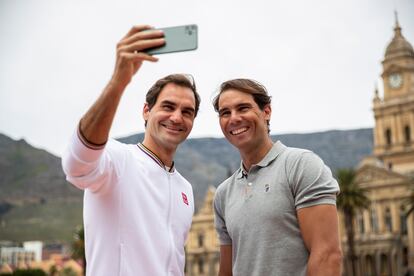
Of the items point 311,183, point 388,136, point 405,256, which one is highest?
point 388,136

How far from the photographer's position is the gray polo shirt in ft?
14.3

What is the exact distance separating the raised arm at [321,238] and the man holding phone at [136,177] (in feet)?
3.26

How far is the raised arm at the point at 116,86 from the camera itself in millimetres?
3387

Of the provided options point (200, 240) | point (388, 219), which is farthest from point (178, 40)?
point (200, 240)

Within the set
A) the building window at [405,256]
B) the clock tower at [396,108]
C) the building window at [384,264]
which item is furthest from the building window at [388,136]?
the building window at [384,264]

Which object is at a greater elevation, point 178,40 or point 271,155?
point 178,40

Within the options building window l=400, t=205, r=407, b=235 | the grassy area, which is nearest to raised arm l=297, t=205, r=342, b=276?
building window l=400, t=205, r=407, b=235

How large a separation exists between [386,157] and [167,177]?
6882 cm

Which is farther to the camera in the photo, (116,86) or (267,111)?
(267,111)

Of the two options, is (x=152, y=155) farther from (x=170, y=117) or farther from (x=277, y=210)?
A: (x=277, y=210)

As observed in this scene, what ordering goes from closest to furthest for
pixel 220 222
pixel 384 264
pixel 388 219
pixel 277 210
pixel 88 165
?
pixel 88 165, pixel 277 210, pixel 220 222, pixel 384 264, pixel 388 219

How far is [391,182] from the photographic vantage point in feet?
195

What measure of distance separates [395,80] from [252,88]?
71564mm

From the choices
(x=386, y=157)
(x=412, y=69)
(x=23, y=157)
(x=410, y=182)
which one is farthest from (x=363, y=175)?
(x=23, y=157)
